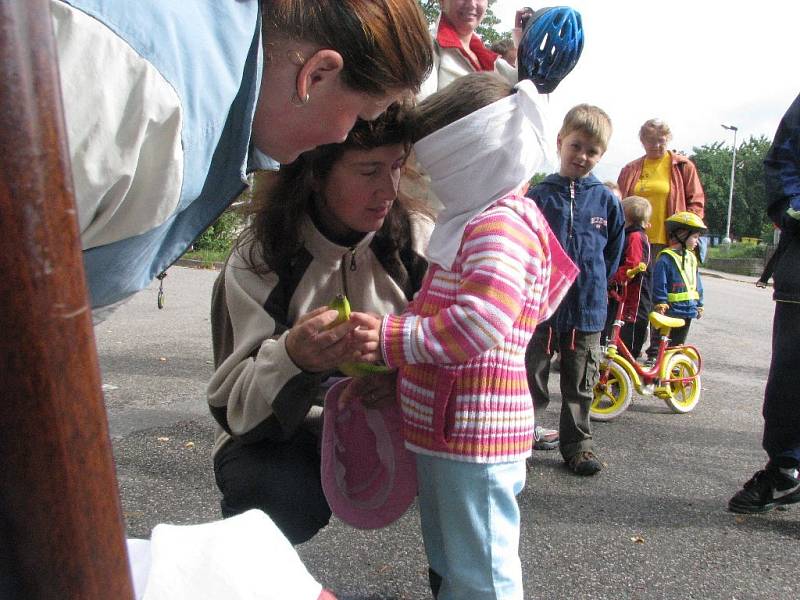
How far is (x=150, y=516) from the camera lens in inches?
108

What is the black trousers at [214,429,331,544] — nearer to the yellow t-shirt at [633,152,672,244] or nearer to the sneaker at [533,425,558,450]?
the sneaker at [533,425,558,450]

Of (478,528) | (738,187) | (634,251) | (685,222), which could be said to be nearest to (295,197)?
(478,528)

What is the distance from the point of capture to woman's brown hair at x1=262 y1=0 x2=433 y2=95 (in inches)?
46.1

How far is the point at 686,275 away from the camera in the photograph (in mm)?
5664

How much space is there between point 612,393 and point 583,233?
138cm

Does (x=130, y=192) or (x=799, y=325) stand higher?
(x=130, y=192)

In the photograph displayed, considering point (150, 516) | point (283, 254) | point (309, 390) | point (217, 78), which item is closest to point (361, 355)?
point (309, 390)

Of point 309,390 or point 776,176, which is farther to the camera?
point 776,176

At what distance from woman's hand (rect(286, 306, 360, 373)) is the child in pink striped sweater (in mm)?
59

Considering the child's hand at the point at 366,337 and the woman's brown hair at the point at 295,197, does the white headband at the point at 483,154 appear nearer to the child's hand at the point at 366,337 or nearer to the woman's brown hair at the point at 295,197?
the woman's brown hair at the point at 295,197

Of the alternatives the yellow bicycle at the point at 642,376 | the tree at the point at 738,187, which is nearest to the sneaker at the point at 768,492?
the yellow bicycle at the point at 642,376

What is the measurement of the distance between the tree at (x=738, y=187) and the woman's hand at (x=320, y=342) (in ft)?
199

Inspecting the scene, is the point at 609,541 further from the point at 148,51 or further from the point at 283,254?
the point at 148,51

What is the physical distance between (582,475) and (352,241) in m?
1.98
